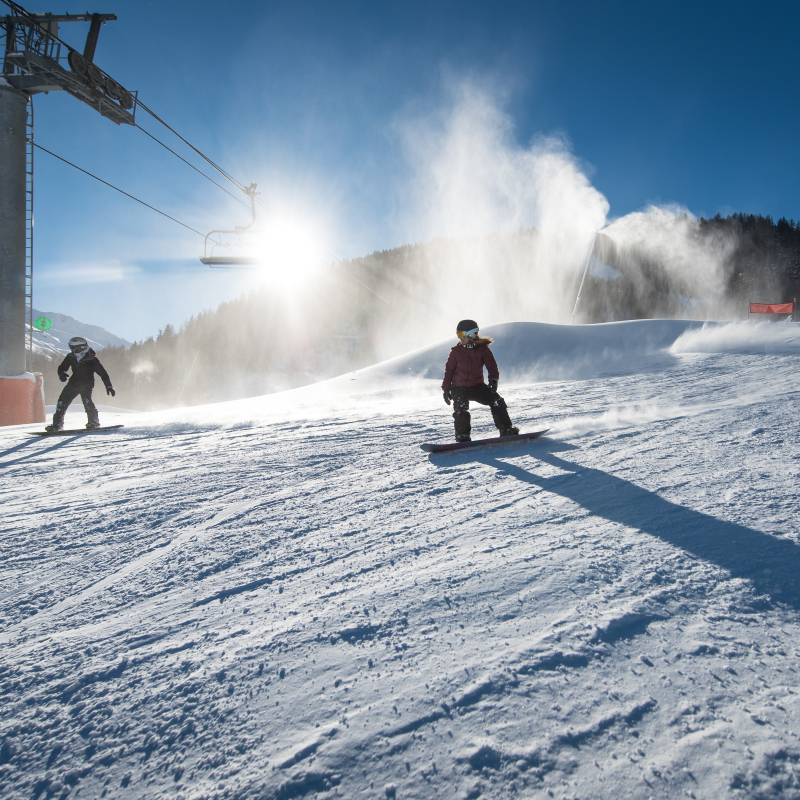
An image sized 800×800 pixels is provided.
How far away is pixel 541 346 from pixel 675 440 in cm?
914

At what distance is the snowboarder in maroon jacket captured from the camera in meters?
4.75

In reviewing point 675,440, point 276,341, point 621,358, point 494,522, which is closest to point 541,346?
point 621,358

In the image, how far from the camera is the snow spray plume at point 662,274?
6156 centimetres

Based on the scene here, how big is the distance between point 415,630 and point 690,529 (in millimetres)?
1554

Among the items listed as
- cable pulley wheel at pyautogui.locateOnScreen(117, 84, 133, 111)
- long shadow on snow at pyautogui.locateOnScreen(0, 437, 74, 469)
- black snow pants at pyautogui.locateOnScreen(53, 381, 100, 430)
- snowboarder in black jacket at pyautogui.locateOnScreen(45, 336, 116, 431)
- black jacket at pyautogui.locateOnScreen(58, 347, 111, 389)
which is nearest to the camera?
long shadow on snow at pyautogui.locateOnScreen(0, 437, 74, 469)

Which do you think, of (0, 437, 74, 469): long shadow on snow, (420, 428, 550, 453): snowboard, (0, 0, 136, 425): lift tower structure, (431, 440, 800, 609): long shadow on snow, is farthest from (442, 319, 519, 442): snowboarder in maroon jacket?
(0, 0, 136, 425): lift tower structure

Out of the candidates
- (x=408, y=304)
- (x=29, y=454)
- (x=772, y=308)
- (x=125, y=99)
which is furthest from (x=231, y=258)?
(x=408, y=304)

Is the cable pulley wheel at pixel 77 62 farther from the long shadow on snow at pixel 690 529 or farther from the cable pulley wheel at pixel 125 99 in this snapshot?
the long shadow on snow at pixel 690 529

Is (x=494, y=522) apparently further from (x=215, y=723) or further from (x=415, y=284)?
(x=415, y=284)

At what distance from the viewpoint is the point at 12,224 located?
10.7m

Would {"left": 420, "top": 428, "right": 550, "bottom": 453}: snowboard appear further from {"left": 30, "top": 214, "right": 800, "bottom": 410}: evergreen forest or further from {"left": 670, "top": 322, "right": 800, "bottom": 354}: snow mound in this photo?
{"left": 30, "top": 214, "right": 800, "bottom": 410}: evergreen forest

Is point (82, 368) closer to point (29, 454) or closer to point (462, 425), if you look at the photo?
point (29, 454)

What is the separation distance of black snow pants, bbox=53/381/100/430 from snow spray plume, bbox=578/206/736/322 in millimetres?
61923

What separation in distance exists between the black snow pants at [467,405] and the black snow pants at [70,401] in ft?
20.0
